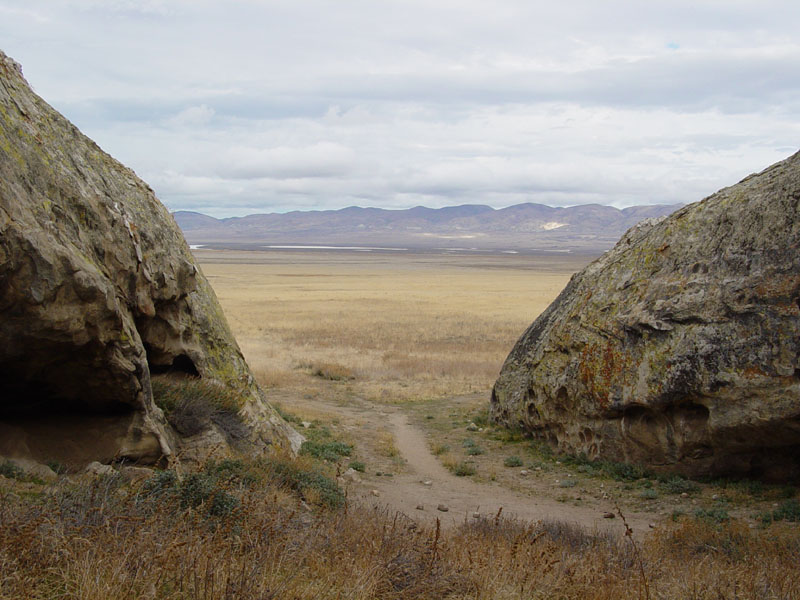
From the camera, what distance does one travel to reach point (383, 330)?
145ft

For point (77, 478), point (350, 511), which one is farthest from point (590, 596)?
point (77, 478)

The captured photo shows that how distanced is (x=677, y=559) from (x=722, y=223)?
8.18 meters

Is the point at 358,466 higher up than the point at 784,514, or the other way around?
the point at 784,514

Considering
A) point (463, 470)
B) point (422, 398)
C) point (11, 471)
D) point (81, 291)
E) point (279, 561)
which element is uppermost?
point (81, 291)

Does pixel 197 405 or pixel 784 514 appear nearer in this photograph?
pixel 784 514

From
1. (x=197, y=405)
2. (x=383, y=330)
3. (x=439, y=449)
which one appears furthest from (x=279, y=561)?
(x=383, y=330)

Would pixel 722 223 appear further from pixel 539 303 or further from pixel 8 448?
pixel 539 303

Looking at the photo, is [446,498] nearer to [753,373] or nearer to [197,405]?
[197,405]

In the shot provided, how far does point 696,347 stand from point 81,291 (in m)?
10.7

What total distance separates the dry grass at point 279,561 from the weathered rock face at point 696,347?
15.5 ft

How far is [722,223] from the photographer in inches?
523

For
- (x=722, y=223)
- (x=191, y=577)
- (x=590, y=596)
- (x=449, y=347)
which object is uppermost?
(x=722, y=223)

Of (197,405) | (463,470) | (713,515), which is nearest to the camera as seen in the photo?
(713,515)

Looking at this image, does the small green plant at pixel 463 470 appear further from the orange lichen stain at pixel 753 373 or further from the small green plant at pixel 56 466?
the small green plant at pixel 56 466
